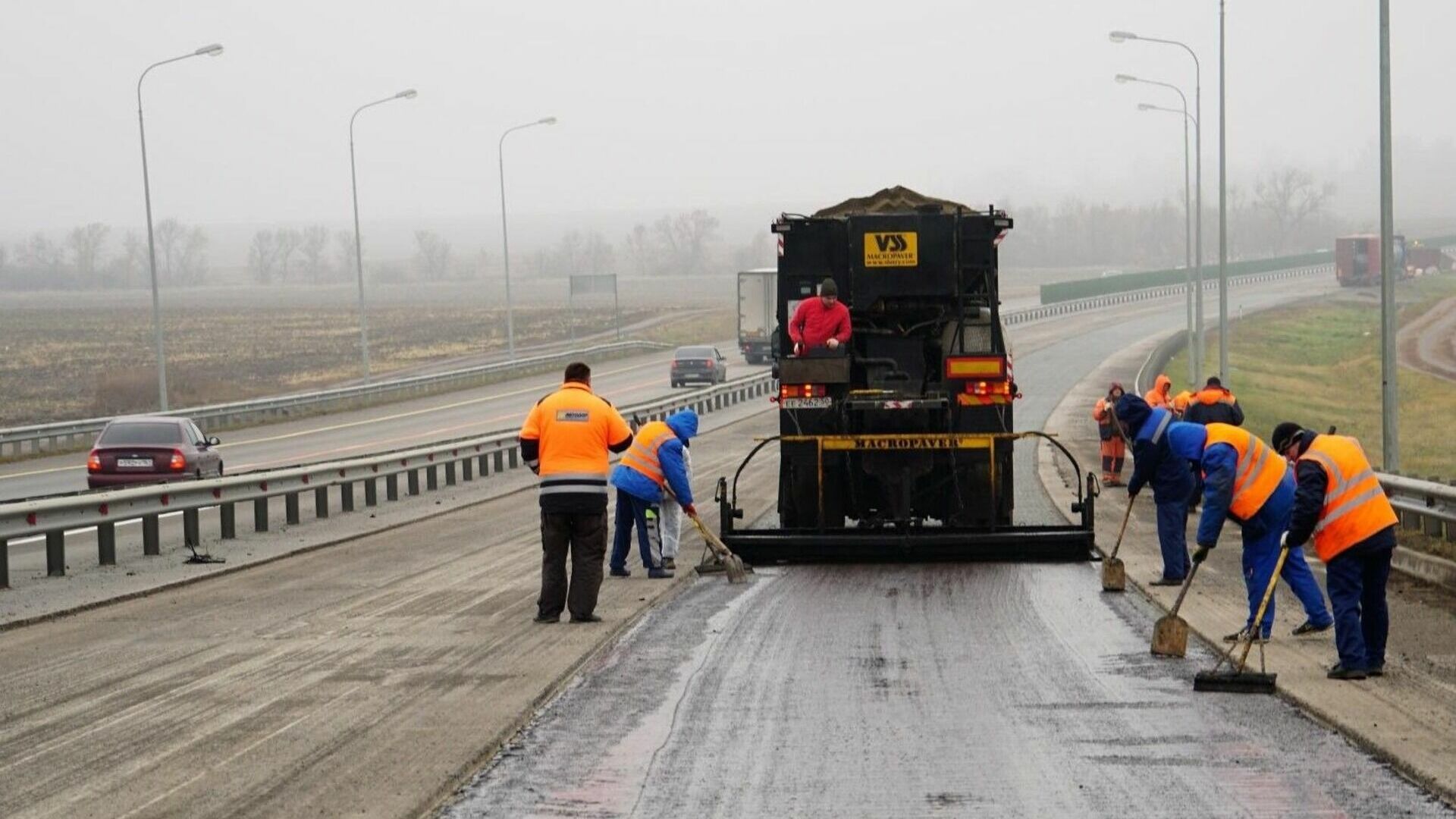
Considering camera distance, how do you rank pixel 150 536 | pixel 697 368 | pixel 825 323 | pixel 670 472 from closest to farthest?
pixel 670 472, pixel 825 323, pixel 150 536, pixel 697 368

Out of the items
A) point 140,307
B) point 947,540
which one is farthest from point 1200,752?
→ point 140,307

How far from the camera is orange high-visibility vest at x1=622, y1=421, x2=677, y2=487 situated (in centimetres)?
1672

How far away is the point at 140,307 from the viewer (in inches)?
5017

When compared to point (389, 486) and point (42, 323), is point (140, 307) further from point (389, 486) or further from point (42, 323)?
point (389, 486)

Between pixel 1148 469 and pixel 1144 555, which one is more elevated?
pixel 1148 469

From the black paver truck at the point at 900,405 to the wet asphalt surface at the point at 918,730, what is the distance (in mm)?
2666

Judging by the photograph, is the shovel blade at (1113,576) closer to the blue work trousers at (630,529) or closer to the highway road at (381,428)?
the blue work trousers at (630,529)

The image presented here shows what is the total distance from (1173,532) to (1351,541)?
448cm

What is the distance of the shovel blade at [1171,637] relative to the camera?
1152 cm

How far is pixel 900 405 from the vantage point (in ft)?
56.4

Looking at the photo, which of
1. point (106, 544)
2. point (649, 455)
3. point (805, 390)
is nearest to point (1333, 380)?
point (805, 390)

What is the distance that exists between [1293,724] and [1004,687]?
171 centimetres

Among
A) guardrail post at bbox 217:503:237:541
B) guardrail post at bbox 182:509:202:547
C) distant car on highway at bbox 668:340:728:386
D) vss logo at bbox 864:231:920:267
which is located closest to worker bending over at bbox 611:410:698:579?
vss logo at bbox 864:231:920:267

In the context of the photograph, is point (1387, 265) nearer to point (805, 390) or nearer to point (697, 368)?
point (805, 390)
